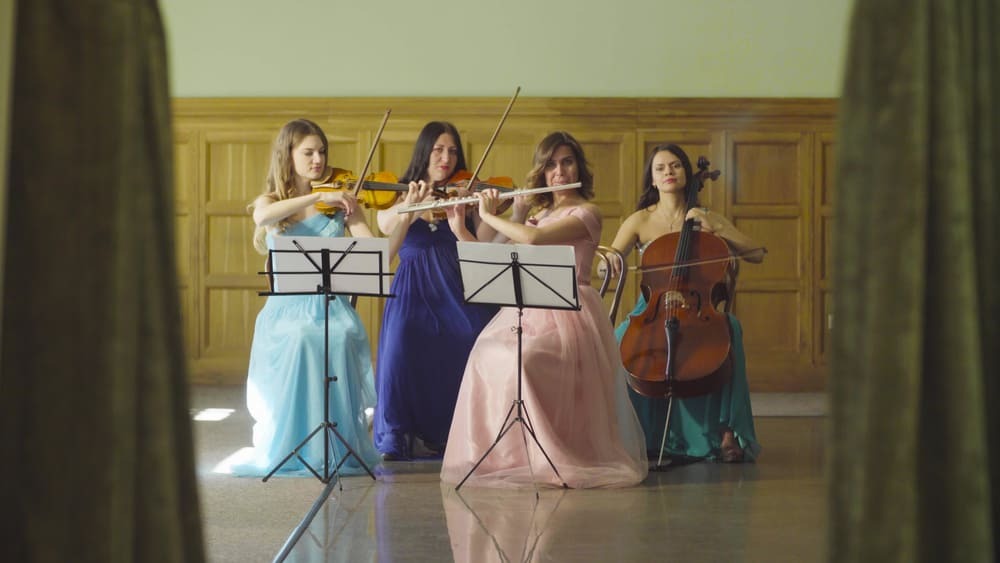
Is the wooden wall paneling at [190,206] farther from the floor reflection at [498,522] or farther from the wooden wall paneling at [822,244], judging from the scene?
the wooden wall paneling at [822,244]

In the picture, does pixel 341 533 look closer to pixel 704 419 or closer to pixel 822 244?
pixel 704 419

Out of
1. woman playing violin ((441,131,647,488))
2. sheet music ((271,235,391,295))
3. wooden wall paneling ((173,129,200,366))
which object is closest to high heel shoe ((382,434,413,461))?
woman playing violin ((441,131,647,488))

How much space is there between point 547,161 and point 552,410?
1.13 meters

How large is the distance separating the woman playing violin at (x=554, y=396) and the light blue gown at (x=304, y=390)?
48 centimetres

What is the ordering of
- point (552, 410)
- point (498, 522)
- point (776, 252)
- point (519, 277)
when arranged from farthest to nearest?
1. point (776, 252)
2. point (552, 410)
3. point (519, 277)
4. point (498, 522)

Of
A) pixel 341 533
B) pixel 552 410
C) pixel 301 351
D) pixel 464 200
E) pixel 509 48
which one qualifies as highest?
pixel 509 48

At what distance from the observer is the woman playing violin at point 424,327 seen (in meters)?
5.26

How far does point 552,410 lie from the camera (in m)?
4.52

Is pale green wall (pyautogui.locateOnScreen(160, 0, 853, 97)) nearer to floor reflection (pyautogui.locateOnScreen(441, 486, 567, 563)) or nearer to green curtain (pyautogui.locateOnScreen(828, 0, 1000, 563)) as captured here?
floor reflection (pyautogui.locateOnScreen(441, 486, 567, 563))

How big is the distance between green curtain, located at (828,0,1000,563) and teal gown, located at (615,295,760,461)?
11.1ft

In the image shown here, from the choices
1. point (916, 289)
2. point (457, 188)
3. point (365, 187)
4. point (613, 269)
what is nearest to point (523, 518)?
→ point (613, 269)

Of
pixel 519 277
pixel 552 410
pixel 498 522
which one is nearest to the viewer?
pixel 498 522

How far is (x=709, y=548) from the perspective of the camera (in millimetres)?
3455

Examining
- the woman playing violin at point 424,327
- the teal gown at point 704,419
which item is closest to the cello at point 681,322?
the teal gown at point 704,419
